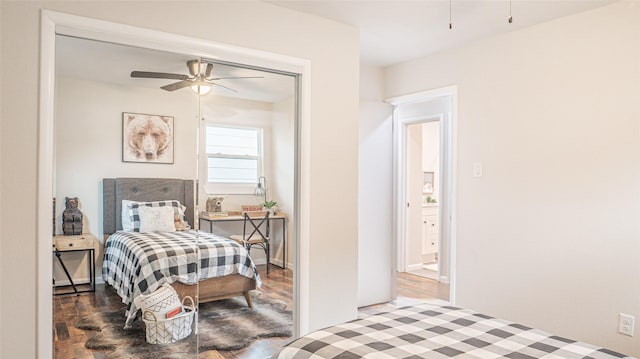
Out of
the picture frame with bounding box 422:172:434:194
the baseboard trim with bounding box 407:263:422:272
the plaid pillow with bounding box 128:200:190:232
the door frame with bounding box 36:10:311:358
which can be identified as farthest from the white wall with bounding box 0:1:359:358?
the picture frame with bounding box 422:172:434:194

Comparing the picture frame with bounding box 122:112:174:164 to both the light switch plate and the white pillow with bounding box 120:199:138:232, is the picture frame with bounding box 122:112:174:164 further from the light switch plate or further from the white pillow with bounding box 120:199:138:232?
the light switch plate

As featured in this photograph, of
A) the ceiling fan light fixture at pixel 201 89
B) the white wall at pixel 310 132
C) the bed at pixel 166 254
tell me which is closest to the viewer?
the white wall at pixel 310 132

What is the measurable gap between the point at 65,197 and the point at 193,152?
0.76 m

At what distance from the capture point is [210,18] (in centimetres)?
268

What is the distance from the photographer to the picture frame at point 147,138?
2523 mm

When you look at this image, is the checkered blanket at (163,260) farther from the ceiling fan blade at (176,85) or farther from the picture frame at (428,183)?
the picture frame at (428,183)

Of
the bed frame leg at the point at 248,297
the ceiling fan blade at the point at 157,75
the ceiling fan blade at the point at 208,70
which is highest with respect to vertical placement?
the ceiling fan blade at the point at 208,70

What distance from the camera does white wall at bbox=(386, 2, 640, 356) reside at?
2.82m

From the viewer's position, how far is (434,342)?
5.30 ft

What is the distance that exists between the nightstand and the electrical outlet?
3275mm

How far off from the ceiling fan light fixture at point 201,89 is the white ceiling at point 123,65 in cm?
3

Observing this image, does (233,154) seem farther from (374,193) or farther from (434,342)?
(374,193)

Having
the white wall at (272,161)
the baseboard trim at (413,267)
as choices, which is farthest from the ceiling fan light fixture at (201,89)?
the baseboard trim at (413,267)

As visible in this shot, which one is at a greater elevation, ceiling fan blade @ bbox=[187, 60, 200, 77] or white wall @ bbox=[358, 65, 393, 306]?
ceiling fan blade @ bbox=[187, 60, 200, 77]
